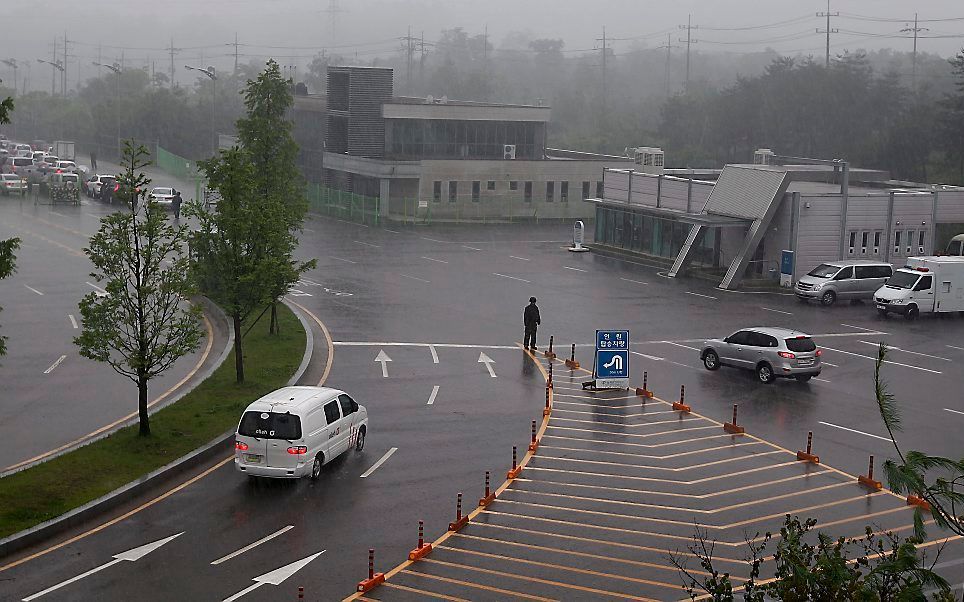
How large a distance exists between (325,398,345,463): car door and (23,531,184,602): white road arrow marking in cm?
412

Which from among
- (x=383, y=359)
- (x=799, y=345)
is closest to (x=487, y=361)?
(x=383, y=359)

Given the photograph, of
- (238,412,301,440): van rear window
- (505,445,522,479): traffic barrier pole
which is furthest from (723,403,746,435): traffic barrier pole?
(238,412,301,440): van rear window

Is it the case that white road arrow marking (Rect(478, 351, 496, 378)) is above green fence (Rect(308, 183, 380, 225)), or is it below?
below

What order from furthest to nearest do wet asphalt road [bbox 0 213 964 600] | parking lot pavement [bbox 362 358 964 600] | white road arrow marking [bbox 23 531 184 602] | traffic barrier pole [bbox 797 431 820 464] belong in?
traffic barrier pole [bbox 797 431 820 464]
wet asphalt road [bbox 0 213 964 600]
parking lot pavement [bbox 362 358 964 600]
white road arrow marking [bbox 23 531 184 602]

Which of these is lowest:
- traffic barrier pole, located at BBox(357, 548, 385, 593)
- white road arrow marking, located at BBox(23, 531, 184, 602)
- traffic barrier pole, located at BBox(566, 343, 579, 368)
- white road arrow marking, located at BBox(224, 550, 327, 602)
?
white road arrow marking, located at BBox(23, 531, 184, 602)

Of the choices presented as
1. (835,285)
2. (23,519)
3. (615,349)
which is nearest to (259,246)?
(615,349)

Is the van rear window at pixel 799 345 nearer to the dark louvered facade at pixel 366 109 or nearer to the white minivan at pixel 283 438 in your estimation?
the white minivan at pixel 283 438

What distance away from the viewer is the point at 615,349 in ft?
97.9

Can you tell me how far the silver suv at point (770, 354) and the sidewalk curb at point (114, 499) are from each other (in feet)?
47.1

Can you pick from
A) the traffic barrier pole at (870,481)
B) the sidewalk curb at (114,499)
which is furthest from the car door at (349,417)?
the traffic barrier pole at (870,481)

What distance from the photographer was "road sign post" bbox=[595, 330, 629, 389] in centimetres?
2981

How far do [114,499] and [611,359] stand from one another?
44.9 ft

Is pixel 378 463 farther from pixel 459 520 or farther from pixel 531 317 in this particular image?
pixel 531 317

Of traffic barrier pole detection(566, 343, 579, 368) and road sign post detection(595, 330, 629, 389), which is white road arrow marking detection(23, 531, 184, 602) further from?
traffic barrier pole detection(566, 343, 579, 368)
